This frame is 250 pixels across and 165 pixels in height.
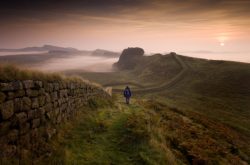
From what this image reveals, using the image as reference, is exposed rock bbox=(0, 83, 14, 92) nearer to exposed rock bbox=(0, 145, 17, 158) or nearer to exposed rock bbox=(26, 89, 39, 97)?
exposed rock bbox=(26, 89, 39, 97)

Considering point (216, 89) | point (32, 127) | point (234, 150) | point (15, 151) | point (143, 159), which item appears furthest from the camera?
point (216, 89)

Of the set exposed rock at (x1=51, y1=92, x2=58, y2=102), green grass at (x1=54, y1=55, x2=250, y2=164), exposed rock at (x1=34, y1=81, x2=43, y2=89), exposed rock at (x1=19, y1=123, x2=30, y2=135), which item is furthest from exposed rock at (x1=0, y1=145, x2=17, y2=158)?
green grass at (x1=54, y1=55, x2=250, y2=164)

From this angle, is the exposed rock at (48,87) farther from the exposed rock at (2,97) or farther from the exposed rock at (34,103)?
the exposed rock at (2,97)

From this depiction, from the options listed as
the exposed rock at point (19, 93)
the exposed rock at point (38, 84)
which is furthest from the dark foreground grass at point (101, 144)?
the exposed rock at point (19, 93)

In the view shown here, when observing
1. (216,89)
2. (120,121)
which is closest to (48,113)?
(120,121)

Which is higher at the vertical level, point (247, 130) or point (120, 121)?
point (120, 121)

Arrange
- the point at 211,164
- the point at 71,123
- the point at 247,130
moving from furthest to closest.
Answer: the point at 247,130
the point at 211,164
the point at 71,123

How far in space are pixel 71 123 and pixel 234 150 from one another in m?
14.1

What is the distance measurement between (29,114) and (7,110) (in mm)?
1021

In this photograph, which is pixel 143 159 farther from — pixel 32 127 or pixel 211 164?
pixel 211 164

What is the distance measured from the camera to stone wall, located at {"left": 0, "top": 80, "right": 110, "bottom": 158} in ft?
20.0

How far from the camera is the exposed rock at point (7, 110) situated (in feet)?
19.5

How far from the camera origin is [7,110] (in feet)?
20.1

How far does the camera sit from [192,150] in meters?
13.4
